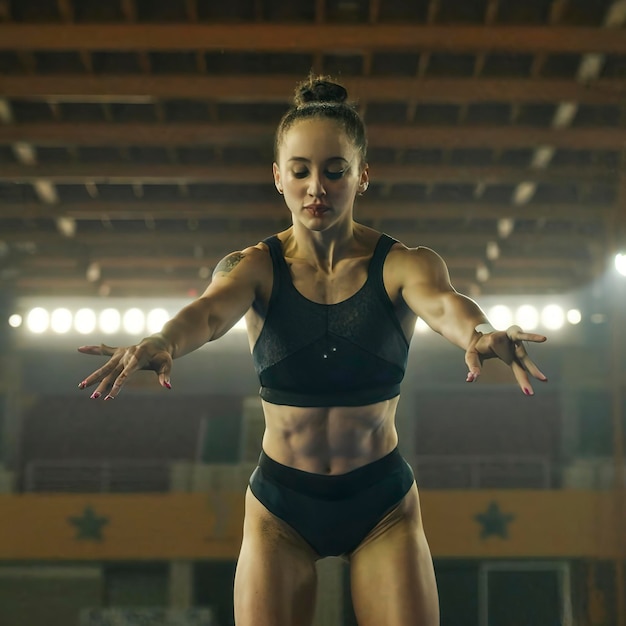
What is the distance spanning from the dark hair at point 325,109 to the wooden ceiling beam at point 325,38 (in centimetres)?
466

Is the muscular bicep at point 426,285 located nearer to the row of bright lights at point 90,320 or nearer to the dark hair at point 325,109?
the dark hair at point 325,109

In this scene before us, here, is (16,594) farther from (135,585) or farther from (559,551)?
(559,551)

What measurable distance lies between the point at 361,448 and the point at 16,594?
918 centimetres

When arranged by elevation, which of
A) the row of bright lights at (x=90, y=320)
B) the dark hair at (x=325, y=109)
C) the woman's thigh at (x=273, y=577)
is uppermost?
the row of bright lights at (x=90, y=320)

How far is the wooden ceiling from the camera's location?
6.95 m

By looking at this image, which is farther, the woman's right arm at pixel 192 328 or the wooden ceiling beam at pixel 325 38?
the wooden ceiling beam at pixel 325 38

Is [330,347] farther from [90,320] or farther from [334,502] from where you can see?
[90,320]

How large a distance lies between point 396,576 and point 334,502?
0.84ft

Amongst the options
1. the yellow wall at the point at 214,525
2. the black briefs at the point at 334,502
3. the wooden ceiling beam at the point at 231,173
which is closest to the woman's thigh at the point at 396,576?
the black briefs at the point at 334,502

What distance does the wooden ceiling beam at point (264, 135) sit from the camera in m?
8.41

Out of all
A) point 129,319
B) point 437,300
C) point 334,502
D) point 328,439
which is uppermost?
point 129,319

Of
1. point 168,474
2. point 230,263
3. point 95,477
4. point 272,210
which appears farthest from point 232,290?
point 95,477

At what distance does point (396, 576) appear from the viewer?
Answer: 2166 millimetres

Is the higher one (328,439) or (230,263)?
(230,263)
